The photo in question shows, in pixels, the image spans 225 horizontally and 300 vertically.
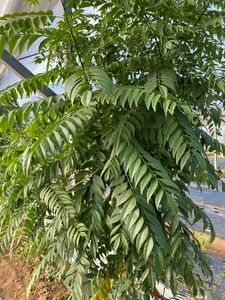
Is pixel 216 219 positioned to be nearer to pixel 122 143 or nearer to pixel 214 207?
pixel 214 207

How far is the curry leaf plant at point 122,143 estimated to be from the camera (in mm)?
761

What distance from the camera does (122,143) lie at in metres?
0.80

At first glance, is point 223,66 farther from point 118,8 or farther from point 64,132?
point 64,132

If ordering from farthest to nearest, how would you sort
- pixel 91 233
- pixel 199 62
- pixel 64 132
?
pixel 199 62
pixel 91 233
pixel 64 132

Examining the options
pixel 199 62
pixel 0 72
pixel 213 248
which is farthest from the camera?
pixel 0 72

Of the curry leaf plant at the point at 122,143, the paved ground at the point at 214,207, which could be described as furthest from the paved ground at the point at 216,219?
the curry leaf plant at the point at 122,143

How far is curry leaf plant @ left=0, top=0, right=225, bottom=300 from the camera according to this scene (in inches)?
30.0

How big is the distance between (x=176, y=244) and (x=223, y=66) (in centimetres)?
59

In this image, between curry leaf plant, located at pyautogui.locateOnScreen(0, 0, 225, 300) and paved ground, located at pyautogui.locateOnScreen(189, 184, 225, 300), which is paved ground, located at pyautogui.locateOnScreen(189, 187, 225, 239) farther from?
curry leaf plant, located at pyautogui.locateOnScreen(0, 0, 225, 300)

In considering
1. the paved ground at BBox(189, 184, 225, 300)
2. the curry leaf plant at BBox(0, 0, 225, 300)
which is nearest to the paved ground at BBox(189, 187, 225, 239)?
the paved ground at BBox(189, 184, 225, 300)

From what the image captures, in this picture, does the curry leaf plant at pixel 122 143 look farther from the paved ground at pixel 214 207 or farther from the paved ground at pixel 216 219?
the paved ground at pixel 214 207

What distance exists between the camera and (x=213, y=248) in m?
1.93

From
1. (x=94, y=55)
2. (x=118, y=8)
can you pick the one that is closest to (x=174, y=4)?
(x=118, y=8)

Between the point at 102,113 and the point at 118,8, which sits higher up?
the point at 118,8
